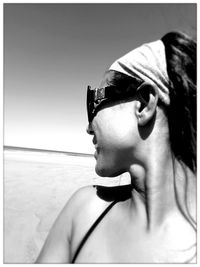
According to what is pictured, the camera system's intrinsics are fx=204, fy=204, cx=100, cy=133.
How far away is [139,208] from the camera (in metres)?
1.16

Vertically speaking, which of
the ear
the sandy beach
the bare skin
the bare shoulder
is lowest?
the sandy beach

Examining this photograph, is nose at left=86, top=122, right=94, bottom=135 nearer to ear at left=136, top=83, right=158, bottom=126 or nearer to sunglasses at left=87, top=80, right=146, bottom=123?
sunglasses at left=87, top=80, right=146, bottom=123

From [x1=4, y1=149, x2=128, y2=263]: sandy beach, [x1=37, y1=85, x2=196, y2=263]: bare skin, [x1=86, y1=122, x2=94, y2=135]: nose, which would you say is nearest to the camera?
[x1=37, y1=85, x2=196, y2=263]: bare skin

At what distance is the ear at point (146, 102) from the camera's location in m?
1.08

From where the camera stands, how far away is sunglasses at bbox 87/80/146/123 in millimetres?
1171

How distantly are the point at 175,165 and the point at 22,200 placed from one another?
3.73 meters

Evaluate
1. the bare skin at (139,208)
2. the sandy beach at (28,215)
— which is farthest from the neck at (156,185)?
the sandy beach at (28,215)

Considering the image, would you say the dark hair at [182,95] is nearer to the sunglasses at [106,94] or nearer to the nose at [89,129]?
the sunglasses at [106,94]

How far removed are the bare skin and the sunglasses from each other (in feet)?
0.21

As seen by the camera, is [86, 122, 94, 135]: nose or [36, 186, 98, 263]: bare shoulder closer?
[36, 186, 98, 263]: bare shoulder

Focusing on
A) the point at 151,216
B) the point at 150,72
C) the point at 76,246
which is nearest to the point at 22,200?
the point at 76,246

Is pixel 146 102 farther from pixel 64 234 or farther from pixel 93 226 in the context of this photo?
pixel 64 234

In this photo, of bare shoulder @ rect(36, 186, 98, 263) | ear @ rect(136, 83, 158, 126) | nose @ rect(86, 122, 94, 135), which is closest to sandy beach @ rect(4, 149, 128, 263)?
bare shoulder @ rect(36, 186, 98, 263)

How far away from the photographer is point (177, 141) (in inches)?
45.0
